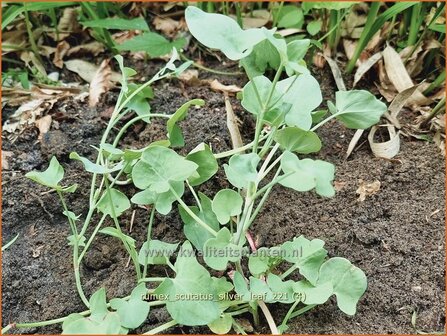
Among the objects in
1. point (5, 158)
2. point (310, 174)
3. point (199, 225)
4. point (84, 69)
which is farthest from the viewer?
point (84, 69)

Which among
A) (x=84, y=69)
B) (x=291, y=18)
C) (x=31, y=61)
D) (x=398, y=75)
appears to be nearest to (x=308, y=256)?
(x=398, y=75)

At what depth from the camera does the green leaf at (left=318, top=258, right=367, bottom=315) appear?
99 cm

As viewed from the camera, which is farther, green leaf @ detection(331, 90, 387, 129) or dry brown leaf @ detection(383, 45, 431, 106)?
dry brown leaf @ detection(383, 45, 431, 106)

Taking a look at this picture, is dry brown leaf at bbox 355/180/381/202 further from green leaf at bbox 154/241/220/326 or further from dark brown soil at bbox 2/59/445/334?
green leaf at bbox 154/241/220/326

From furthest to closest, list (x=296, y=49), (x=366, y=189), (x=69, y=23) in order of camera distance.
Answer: (x=69, y=23) → (x=366, y=189) → (x=296, y=49)

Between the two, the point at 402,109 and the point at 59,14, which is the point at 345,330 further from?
the point at 59,14

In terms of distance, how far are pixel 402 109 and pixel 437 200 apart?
295mm

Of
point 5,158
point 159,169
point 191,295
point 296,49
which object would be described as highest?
point 296,49

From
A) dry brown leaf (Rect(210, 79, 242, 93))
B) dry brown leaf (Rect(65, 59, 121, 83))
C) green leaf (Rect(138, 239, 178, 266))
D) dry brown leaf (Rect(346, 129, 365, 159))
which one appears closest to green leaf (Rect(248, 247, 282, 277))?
green leaf (Rect(138, 239, 178, 266))

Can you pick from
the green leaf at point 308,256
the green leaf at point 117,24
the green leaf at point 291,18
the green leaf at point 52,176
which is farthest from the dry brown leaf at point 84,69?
the green leaf at point 308,256

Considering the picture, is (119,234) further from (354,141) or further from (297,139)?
(354,141)

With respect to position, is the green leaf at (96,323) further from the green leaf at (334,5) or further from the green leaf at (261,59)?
the green leaf at (334,5)

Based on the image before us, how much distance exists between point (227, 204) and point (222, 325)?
19cm

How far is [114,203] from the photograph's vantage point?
3.65 ft
